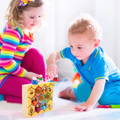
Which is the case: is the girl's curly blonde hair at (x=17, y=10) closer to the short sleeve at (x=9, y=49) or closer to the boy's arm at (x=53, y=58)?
the short sleeve at (x=9, y=49)

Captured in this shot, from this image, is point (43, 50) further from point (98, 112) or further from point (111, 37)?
point (98, 112)

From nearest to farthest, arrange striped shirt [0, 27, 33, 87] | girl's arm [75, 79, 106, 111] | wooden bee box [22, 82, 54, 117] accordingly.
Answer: wooden bee box [22, 82, 54, 117] → girl's arm [75, 79, 106, 111] → striped shirt [0, 27, 33, 87]

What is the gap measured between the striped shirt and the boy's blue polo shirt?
0.62ft

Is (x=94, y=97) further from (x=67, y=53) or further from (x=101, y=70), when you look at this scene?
(x=67, y=53)

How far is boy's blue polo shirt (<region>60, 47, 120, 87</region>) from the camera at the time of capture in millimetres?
1314

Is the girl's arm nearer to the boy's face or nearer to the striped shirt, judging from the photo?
the boy's face

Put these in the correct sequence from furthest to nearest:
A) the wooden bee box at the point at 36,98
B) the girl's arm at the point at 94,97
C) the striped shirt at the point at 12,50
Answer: the striped shirt at the point at 12,50 → the girl's arm at the point at 94,97 → the wooden bee box at the point at 36,98

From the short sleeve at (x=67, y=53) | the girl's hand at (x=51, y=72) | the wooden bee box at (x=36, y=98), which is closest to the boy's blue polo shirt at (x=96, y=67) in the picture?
the short sleeve at (x=67, y=53)

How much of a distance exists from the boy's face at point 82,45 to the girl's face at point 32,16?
19 cm

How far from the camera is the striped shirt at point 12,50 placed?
4.49 ft

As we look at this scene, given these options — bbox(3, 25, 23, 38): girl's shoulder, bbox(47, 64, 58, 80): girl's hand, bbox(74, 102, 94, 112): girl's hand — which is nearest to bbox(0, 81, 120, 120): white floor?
bbox(74, 102, 94, 112): girl's hand

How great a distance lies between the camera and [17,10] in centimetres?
141

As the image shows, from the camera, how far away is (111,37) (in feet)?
7.09

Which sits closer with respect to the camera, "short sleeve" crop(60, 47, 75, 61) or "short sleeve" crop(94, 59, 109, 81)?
"short sleeve" crop(94, 59, 109, 81)
